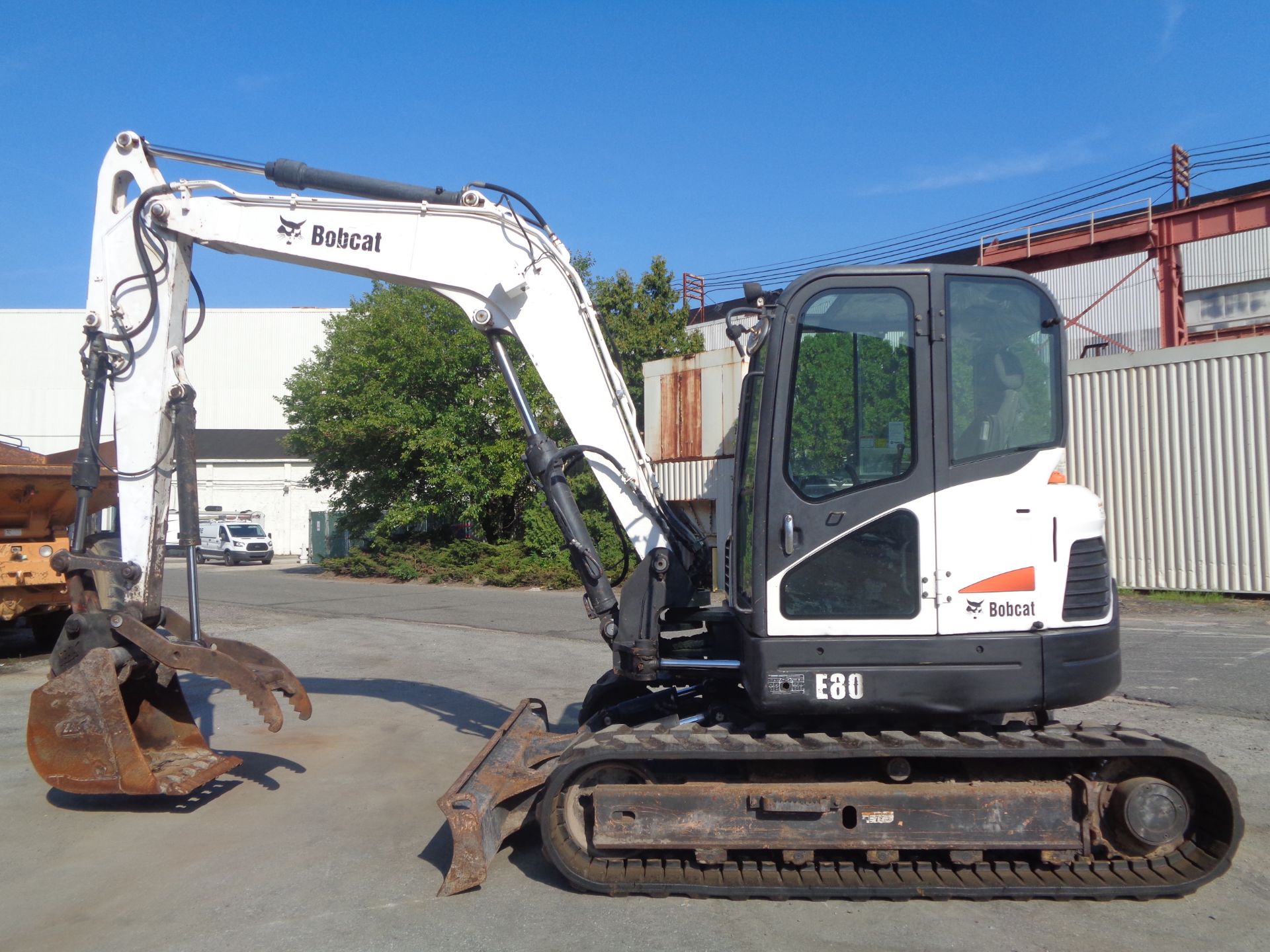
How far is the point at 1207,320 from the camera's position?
2773 centimetres

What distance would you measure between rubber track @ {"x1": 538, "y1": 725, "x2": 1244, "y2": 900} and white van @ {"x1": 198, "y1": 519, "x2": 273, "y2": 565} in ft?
120

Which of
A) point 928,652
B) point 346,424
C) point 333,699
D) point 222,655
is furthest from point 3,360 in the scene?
point 928,652

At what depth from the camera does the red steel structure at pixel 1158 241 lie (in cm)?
1867

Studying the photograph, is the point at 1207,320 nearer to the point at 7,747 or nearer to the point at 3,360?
the point at 7,747

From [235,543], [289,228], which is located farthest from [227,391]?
[289,228]

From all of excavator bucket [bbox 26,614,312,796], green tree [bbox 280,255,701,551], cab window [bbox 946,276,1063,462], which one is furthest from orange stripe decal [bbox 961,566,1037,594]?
green tree [bbox 280,255,701,551]

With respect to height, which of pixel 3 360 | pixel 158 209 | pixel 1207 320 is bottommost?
pixel 158 209

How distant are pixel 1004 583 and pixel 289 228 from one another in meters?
4.72

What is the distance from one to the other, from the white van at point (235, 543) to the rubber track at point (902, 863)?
36.4m

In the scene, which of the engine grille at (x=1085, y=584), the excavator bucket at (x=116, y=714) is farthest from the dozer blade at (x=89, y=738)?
the engine grille at (x=1085, y=584)

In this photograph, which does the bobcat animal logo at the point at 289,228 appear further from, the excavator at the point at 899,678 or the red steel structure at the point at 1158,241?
the red steel structure at the point at 1158,241

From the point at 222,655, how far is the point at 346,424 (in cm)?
2250

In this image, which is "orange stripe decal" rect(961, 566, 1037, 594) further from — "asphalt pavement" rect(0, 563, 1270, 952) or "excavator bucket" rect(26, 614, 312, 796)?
"excavator bucket" rect(26, 614, 312, 796)

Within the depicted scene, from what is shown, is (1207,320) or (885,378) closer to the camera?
(885,378)
